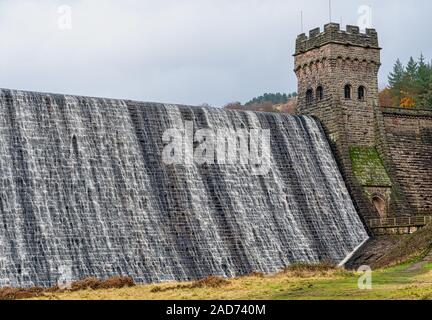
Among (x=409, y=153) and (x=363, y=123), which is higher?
(x=363, y=123)

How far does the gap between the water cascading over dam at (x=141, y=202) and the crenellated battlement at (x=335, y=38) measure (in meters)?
8.24

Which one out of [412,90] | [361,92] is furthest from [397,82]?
[361,92]

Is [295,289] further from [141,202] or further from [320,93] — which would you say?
[320,93]

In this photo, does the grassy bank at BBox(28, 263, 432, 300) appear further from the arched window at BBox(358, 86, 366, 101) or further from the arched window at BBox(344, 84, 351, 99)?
the arched window at BBox(358, 86, 366, 101)

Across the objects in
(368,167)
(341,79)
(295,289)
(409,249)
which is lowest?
(295,289)

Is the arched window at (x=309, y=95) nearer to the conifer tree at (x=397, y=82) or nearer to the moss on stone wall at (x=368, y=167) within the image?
the moss on stone wall at (x=368, y=167)

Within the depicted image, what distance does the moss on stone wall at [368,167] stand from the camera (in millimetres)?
59875

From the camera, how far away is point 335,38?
62.3 meters

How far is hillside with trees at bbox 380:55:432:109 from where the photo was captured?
358 ft

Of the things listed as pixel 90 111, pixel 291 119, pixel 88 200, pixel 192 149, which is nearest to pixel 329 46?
pixel 291 119

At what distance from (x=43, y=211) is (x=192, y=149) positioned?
39.1 ft

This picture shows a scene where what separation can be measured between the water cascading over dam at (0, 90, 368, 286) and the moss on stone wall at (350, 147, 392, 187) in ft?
6.37

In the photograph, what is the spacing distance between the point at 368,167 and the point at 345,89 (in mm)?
6035

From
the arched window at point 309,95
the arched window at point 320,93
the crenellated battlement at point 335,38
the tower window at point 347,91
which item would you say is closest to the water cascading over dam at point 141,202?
the arched window at point 320,93
